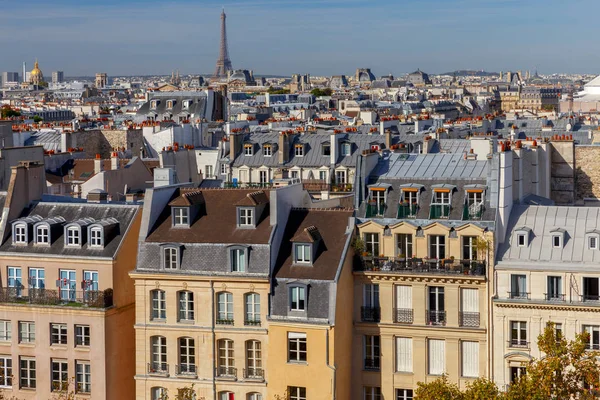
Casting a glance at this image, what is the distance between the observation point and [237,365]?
36.7 meters

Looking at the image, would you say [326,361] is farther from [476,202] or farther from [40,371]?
[40,371]

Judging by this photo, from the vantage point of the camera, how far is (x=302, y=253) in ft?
119

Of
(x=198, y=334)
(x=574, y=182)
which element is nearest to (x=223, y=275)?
(x=198, y=334)

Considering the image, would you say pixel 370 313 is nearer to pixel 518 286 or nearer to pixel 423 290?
pixel 423 290

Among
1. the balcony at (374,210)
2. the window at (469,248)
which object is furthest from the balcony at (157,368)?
the window at (469,248)

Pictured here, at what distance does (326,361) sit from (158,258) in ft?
21.3

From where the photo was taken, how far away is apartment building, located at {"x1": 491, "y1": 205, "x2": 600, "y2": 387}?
34594mm

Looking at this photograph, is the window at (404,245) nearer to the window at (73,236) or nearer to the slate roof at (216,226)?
the slate roof at (216,226)

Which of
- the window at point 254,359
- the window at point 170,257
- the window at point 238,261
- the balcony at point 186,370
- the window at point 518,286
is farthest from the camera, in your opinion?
the window at point 170,257

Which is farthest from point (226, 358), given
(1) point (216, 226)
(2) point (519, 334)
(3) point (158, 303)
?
(2) point (519, 334)

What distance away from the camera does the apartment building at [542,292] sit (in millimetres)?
34594

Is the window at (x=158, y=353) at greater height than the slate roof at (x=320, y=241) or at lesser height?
lesser

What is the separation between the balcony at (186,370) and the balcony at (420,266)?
597cm

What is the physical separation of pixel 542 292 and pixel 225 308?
967cm
